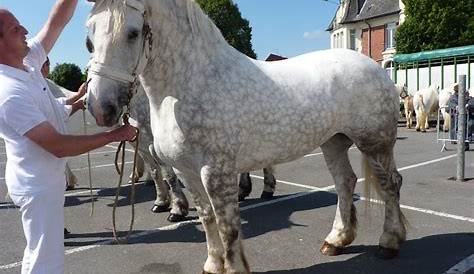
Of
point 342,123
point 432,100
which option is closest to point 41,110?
point 342,123

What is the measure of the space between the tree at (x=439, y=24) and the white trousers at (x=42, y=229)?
25042mm

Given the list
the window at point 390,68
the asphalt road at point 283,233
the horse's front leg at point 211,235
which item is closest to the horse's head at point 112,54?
the horse's front leg at point 211,235

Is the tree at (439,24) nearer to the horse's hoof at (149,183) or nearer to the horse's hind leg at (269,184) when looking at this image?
the horse's hoof at (149,183)

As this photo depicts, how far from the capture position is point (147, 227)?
194 inches

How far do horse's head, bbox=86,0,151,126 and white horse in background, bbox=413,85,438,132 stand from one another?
556 inches

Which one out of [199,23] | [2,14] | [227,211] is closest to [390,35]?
[199,23]

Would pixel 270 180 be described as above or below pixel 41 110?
below

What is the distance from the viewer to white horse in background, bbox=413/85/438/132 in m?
14.8

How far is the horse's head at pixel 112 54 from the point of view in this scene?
2230mm

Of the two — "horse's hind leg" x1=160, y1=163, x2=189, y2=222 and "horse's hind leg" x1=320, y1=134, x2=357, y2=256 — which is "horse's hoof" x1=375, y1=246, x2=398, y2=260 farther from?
"horse's hind leg" x1=160, y1=163, x2=189, y2=222

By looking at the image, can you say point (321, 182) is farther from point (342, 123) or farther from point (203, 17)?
point (203, 17)

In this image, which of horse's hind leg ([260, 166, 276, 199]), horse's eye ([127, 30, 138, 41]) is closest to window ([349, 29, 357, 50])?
horse's hind leg ([260, 166, 276, 199])

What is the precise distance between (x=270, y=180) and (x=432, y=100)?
36.6 feet

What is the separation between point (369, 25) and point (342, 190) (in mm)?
35487
